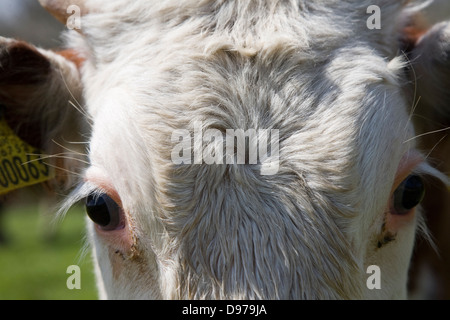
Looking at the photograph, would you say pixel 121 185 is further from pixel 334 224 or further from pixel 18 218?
pixel 18 218

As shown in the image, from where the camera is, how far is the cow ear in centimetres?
293

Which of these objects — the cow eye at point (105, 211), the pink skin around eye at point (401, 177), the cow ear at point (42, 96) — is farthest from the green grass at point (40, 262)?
the pink skin around eye at point (401, 177)

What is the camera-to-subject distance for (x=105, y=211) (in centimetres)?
247

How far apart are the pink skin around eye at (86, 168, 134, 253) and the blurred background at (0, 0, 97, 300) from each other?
0.42m

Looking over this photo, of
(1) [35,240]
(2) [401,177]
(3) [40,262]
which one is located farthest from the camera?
(1) [35,240]

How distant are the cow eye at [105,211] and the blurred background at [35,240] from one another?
409mm

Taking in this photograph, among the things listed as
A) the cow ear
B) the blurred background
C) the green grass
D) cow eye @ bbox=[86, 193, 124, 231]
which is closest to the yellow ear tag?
the cow ear

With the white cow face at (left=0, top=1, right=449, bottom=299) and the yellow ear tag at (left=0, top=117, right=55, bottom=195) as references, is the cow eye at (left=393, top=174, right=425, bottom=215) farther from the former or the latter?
the yellow ear tag at (left=0, top=117, right=55, bottom=195)

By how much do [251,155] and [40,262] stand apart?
10.7m

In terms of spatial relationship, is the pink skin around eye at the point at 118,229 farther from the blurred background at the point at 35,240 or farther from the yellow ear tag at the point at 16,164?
the yellow ear tag at the point at 16,164

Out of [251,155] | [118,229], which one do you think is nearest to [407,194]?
[251,155]

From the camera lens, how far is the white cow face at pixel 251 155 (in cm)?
208

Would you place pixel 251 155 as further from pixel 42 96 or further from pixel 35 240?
pixel 35 240
